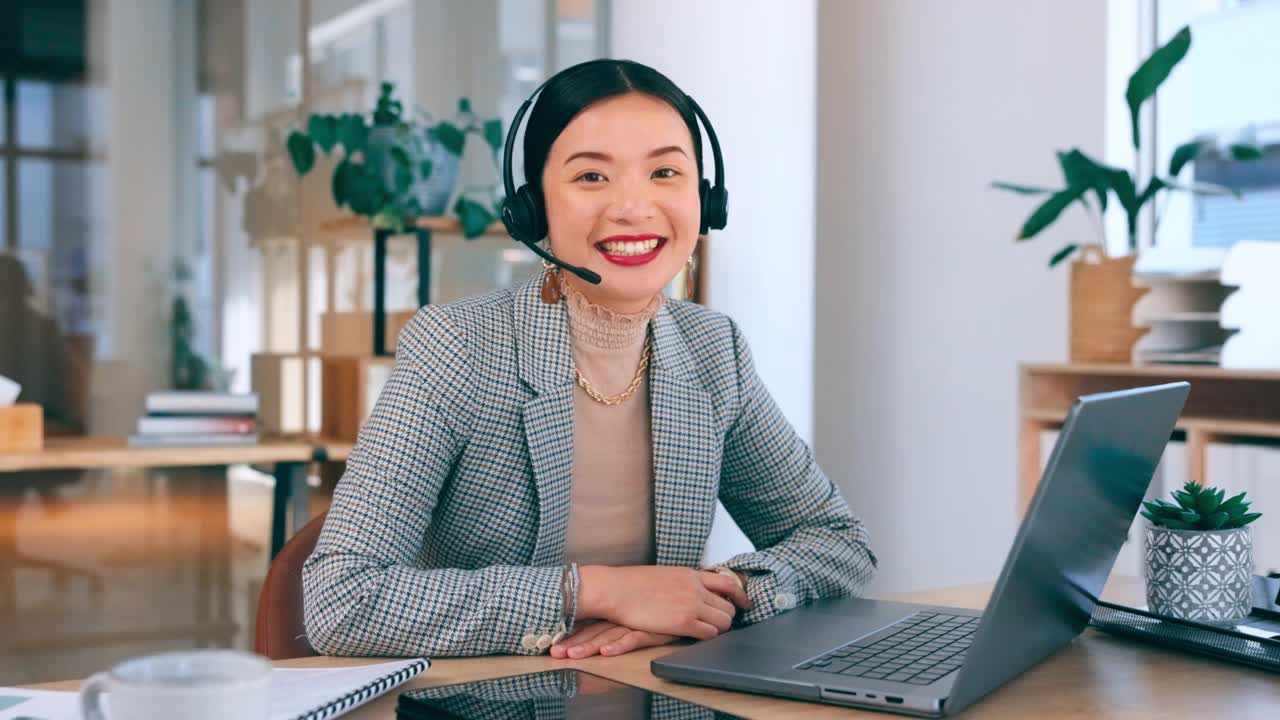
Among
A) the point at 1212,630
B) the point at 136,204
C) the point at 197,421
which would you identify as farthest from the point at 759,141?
the point at 1212,630

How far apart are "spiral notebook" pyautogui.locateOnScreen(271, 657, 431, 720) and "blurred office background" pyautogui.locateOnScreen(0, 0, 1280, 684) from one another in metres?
2.47

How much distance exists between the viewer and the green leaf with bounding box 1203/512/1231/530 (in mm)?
1143

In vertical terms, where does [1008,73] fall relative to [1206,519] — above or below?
above

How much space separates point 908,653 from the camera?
3.33ft

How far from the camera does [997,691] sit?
958mm

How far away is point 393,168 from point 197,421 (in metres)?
0.81

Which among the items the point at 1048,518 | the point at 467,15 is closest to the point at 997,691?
the point at 1048,518

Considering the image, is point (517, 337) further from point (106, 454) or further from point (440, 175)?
point (440, 175)

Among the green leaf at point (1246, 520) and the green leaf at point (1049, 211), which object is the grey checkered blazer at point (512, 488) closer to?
the green leaf at point (1246, 520)

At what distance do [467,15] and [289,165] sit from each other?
75 cm

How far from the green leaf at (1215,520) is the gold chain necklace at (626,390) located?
0.57 meters

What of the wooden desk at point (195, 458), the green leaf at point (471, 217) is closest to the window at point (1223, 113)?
the green leaf at point (471, 217)

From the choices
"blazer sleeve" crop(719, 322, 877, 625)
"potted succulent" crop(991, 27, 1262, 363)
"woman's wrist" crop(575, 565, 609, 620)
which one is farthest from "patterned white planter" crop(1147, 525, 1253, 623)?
"potted succulent" crop(991, 27, 1262, 363)

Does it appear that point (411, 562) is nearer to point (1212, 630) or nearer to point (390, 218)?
point (1212, 630)
